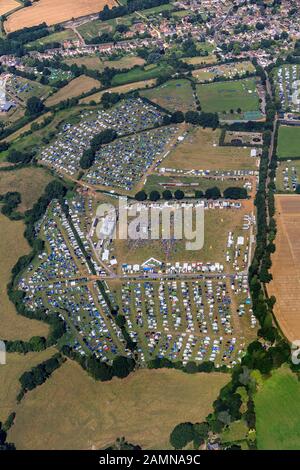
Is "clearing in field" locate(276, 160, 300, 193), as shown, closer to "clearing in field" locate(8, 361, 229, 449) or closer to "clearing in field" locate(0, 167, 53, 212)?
"clearing in field" locate(0, 167, 53, 212)

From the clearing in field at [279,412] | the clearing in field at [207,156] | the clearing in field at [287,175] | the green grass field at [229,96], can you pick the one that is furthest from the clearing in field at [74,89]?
the clearing in field at [279,412]

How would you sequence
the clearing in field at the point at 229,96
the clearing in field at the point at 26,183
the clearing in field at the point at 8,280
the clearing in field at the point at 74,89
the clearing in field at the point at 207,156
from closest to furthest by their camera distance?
the clearing in field at the point at 8,280
the clearing in field at the point at 26,183
the clearing in field at the point at 207,156
the clearing in field at the point at 229,96
the clearing in field at the point at 74,89

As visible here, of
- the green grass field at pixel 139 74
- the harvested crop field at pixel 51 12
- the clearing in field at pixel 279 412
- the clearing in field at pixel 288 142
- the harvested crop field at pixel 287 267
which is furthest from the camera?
the harvested crop field at pixel 51 12

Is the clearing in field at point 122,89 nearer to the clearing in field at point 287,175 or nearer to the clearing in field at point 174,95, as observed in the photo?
the clearing in field at point 174,95

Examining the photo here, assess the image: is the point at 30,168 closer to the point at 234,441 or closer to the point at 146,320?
the point at 146,320

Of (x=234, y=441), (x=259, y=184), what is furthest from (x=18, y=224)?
(x=234, y=441)

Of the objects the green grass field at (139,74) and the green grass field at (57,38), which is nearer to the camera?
the green grass field at (139,74)

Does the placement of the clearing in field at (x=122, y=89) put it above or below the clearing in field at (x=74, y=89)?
below
